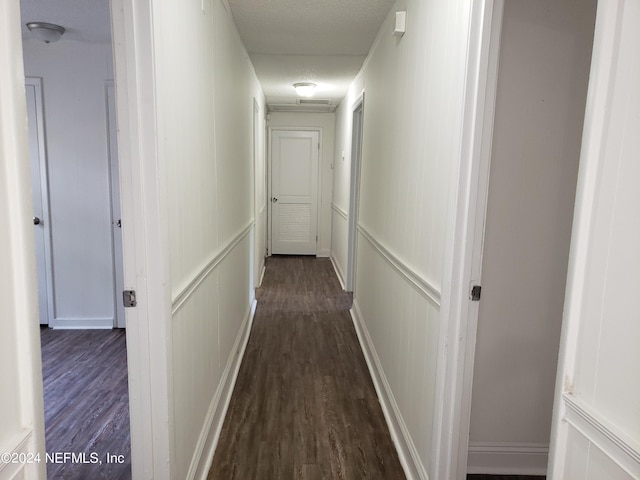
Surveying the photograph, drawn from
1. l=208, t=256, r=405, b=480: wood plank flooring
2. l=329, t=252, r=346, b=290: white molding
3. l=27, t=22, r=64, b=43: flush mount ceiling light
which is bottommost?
l=208, t=256, r=405, b=480: wood plank flooring

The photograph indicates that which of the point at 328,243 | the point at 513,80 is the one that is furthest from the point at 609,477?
the point at 328,243

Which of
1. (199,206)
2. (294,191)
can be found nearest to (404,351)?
(199,206)

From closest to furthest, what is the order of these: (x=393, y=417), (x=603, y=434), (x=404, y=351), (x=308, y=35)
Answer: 1. (x=603, y=434)
2. (x=404, y=351)
3. (x=393, y=417)
4. (x=308, y=35)

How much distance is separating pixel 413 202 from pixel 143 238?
1261mm

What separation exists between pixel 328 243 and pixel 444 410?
5583 millimetres

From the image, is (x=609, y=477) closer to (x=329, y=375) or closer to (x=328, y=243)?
(x=329, y=375)

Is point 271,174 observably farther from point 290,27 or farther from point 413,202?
point 413,202

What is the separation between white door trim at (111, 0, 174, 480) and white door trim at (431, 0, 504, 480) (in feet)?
3.15

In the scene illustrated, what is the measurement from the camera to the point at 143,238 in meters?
1.29

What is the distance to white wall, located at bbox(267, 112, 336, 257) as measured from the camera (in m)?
6.80

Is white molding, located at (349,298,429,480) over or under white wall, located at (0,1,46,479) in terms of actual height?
under

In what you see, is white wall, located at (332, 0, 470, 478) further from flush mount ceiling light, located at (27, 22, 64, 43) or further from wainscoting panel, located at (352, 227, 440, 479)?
flush mount ceiling light, located at (27, 22, 64, 43)

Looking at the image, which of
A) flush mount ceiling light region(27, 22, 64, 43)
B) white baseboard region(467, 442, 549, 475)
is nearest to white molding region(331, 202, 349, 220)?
flush mount ceiling light region(27, 22, 64, 43)

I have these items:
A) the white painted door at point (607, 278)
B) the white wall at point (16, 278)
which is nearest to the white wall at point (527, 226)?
the white painted door at point (607, 278)
